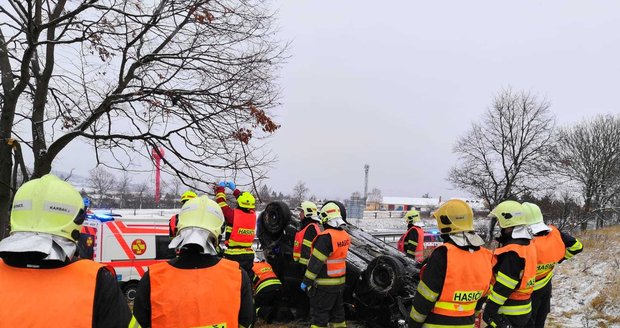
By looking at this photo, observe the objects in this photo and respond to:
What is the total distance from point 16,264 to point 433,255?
2725 millimetres

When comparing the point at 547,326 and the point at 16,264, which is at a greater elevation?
the point at 16,264

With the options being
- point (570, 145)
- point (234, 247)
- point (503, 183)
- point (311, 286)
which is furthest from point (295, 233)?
point (570, 145)

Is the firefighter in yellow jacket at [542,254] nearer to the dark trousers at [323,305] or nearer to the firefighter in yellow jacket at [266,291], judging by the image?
the dark trousers at [323,305]

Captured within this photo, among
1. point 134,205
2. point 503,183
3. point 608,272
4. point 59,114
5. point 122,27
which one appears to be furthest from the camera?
point 134,205

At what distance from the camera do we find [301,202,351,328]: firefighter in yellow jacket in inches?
224

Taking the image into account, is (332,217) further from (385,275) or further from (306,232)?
(385,275)

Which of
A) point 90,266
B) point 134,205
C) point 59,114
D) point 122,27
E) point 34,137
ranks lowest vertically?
point 134,205

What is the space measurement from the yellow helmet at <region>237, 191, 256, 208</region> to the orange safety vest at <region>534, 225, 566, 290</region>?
420cm

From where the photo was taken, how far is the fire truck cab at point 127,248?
965cm

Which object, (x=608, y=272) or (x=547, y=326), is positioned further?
(x=608, y=272)

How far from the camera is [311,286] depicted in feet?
19.2

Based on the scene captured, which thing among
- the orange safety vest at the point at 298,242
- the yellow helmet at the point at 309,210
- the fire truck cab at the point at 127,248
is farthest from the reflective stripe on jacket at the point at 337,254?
the fire truck cab at the point at 127,248

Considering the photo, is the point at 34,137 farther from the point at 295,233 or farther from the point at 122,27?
the point at 295,233

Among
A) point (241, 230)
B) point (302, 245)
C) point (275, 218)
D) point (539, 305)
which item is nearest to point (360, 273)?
point (302, 245)
